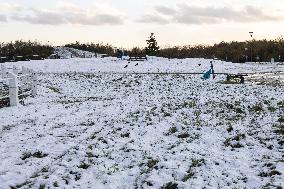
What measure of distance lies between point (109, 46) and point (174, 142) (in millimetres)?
88920

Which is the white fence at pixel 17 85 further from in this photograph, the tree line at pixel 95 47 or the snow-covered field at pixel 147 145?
the tree line at pixel 95 47

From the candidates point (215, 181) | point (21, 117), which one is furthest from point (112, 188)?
point (21, 117)

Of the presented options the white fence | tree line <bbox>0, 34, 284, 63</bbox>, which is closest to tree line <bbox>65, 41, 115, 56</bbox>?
tree line <bbox>0, 34, 284, 63</bbox>

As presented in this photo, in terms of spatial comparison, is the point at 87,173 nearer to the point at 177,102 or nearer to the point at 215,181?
the point at 215,181

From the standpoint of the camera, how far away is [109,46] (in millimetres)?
98750

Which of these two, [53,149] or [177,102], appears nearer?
[53,149]

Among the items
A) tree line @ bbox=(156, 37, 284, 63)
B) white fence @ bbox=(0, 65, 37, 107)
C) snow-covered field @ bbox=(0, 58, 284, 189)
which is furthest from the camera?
tree line @ bbox=(156, 37, 284, 63)

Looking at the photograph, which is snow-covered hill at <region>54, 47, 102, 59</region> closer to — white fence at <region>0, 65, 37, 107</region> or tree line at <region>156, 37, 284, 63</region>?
tree line at <region>156, 37, 284, 63</region>

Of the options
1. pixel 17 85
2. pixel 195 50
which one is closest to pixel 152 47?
pixel 195 50

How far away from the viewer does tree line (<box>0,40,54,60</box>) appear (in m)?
82.9

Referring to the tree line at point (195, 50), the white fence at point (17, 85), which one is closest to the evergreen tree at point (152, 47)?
the tree line at point (195, 50)

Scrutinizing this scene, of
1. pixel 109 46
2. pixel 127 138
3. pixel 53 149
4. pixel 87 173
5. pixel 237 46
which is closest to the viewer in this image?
pixel 87 173

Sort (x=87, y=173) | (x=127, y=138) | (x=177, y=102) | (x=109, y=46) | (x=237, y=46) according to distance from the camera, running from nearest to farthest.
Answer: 1. (x=87, y=173)
2. (x=127, y=138)
3. (x=177, y=102)
4. (x=237, y=46)
5. (x=109, y=46)

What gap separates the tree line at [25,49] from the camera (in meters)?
82.9
